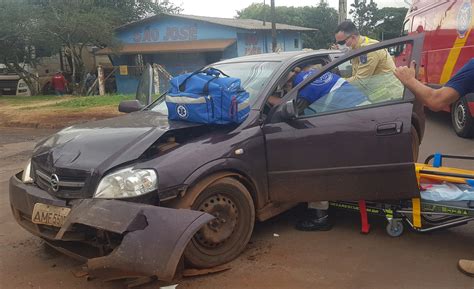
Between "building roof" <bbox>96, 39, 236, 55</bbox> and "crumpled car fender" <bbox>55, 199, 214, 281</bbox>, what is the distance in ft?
76.1

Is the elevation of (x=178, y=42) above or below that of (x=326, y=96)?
above

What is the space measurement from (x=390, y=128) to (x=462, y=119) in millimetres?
5431

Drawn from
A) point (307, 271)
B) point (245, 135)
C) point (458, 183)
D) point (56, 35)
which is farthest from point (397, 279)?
point (56, 35)

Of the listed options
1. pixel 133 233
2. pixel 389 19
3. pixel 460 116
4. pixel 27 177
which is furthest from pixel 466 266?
pixel 389 19

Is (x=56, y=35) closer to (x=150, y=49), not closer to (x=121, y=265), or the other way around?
(x=150, y=49)

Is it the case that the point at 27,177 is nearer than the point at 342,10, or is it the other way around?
the point at 27,177

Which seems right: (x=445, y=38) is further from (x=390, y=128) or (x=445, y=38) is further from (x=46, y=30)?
(x=46, y=30)

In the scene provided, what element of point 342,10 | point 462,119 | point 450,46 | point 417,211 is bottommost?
point 417,211

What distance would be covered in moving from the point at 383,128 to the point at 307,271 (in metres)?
1.30

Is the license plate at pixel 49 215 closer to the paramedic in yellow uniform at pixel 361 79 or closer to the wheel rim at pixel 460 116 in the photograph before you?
the paramedic in yellow uniform at pixel 361 79

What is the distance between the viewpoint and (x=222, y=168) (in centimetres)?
365

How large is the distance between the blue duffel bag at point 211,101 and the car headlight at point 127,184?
680 millimetres

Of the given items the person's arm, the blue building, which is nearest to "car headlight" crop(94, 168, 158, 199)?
the person's arm

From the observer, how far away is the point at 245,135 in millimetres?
3895
